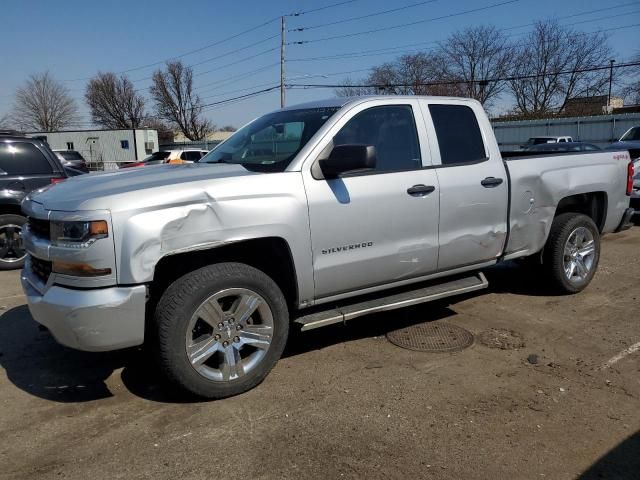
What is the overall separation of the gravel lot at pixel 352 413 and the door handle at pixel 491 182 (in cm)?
127

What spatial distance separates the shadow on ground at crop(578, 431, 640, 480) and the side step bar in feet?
5.58

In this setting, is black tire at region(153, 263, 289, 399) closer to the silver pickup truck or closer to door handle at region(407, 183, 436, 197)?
the silver pickup truck

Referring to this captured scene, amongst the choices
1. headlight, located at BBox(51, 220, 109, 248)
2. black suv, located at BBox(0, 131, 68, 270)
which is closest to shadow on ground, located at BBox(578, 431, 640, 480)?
headlight, located at BBox(51, 220, 109, 248)

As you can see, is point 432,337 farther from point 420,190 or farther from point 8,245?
point 8,245

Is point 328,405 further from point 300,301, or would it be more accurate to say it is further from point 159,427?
point 159,427

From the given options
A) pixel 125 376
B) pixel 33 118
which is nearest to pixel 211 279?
pixel 125 376

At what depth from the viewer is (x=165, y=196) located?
10.3ft

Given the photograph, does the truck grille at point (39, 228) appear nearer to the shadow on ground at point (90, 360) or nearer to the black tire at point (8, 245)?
the shadow on ground at point (90, 360)

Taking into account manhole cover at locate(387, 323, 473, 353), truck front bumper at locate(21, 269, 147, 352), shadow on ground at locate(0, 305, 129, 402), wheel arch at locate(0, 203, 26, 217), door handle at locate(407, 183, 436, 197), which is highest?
door handle at locate(407, 183, 436, 197)

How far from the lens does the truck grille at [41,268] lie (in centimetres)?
331

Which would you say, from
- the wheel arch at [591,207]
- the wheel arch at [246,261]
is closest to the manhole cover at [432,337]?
the wheel arch at [246,261]

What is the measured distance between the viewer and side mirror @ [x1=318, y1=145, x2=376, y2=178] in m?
3.55

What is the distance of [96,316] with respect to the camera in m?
3.02

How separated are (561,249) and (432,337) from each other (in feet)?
5.95
